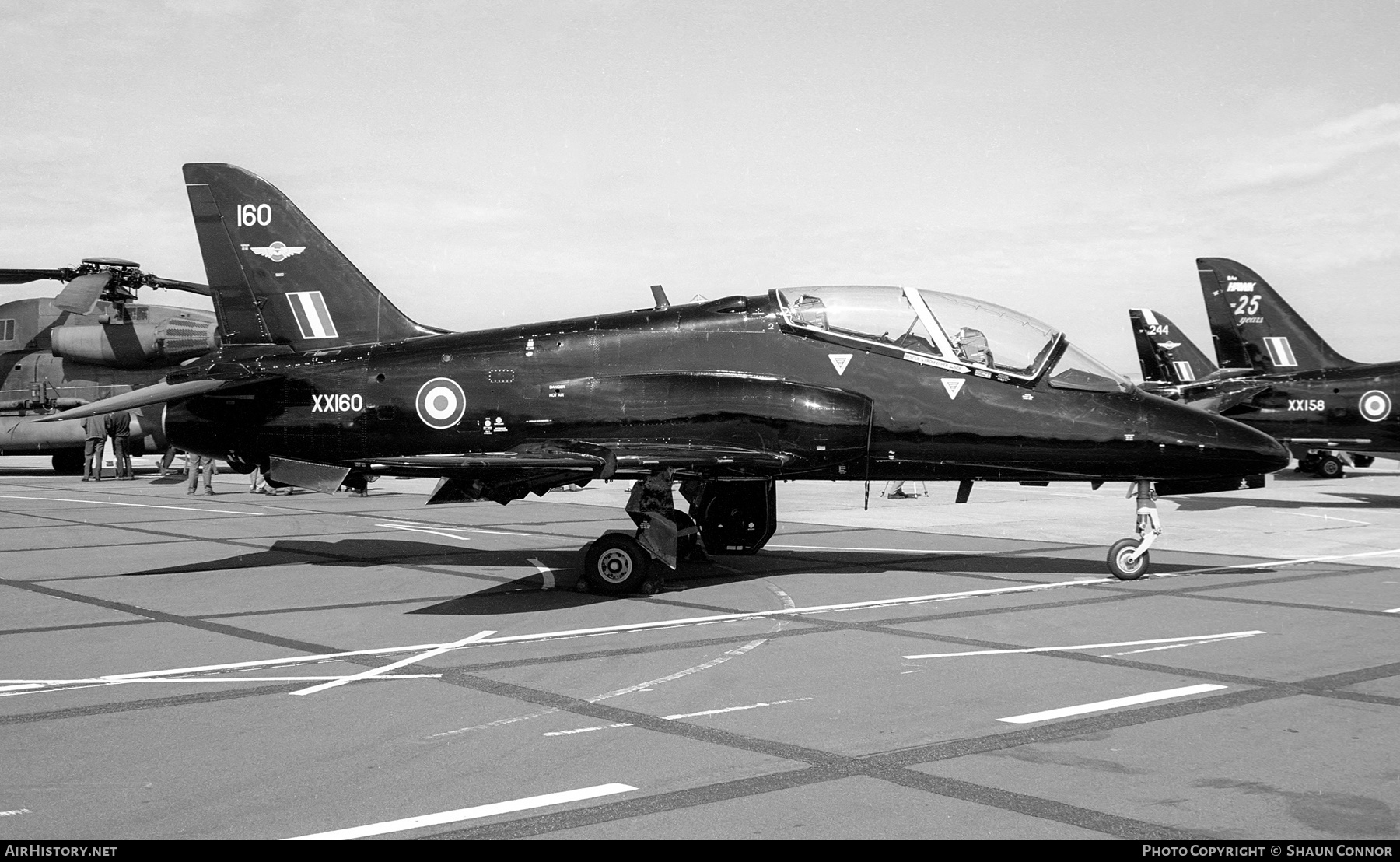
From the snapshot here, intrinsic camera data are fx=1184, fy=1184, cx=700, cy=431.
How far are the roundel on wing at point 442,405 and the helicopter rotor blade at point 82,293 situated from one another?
17.3 m

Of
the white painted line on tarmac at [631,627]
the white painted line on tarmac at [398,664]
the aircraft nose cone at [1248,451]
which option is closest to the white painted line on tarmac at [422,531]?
the white painted line on tarmac at [631,627]

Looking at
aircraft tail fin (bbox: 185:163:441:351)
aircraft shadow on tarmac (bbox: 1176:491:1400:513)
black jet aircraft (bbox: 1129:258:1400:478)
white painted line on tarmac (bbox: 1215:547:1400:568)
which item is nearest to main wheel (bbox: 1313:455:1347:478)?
black jet aircraft (bbox: 1129:258:1400:478)

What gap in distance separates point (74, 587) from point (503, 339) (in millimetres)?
5104

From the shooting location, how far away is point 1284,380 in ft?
79.8

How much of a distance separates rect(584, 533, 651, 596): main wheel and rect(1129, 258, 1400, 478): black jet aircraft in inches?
659

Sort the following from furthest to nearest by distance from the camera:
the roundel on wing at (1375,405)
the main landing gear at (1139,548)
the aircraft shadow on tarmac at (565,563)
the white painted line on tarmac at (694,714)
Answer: the roundel on wing at (1375,405) → the main landing gear at (1139,548) → the aircraft shadow on tarmac at (565,563) → the white painted line on tarmac at (694,714)

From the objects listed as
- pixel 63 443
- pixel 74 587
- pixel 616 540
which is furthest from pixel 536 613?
pixel 63 443

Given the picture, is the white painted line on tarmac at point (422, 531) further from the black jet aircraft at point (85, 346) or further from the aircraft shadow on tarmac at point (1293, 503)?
the aircraft shadow on tarmac at point (1293, 503)

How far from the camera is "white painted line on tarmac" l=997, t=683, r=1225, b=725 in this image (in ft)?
22.2

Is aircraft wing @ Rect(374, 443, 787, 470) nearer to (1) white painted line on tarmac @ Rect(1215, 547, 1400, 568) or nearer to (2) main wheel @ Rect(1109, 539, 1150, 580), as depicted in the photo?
(2) main wheel @ Rect(1109, 539, 1150, 580)

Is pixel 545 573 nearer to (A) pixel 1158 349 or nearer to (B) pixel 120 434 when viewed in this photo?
(B) pixel 120 434

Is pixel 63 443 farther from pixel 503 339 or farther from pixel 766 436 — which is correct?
pixel 766 436

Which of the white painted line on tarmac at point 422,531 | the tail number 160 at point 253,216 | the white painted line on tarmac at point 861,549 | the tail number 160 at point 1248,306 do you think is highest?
the tail number 160 at point 1248,306

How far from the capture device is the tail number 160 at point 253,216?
46.8ft
